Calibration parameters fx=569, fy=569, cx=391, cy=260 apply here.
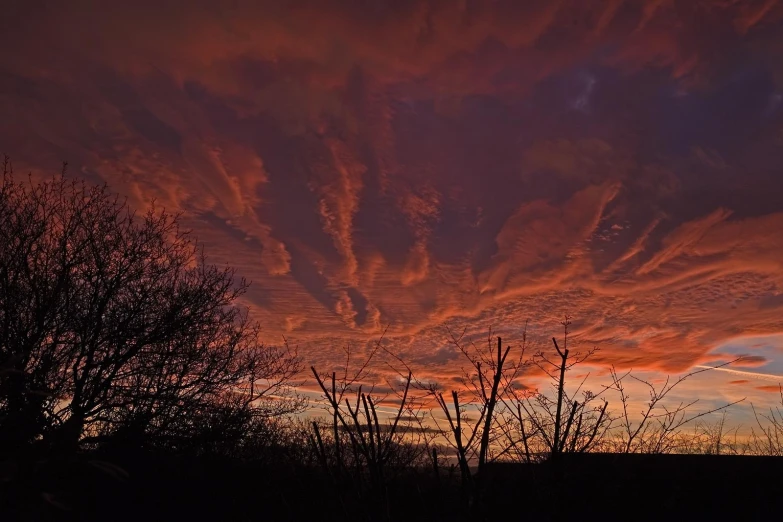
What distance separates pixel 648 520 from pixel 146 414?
42.2ft

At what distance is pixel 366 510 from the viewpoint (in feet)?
11.0

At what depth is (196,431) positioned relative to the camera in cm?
1600

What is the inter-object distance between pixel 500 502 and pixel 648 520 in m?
2.23

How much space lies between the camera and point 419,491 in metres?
3.18

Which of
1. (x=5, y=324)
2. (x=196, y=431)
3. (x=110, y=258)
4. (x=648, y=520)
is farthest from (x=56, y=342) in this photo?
(x=648, y=520)

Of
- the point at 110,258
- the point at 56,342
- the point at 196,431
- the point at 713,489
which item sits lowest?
the point at 713,489

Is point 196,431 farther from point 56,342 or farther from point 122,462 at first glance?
point 56,342

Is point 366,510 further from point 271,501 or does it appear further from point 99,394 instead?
point 99,394

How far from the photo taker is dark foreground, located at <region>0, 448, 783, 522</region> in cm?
198

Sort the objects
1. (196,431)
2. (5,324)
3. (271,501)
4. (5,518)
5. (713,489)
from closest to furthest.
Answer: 1. (5,518)
2. (713,489)
3. (5,324)
4. (271,501)
5. (196,431)

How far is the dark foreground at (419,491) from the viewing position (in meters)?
1.98

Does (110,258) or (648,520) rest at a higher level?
(110,258)

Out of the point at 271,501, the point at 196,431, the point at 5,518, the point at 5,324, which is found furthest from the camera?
the point at 196,431

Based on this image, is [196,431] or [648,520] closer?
[648,520]
